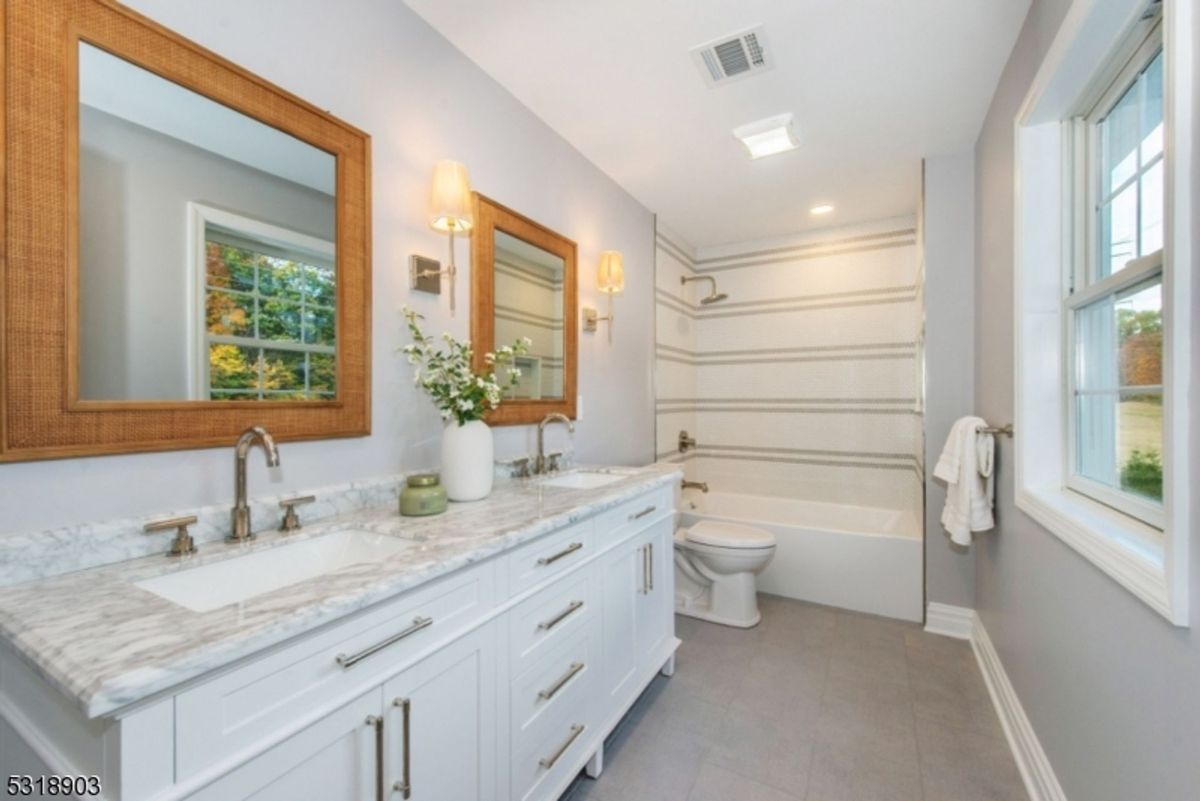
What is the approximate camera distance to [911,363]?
3.34 metres

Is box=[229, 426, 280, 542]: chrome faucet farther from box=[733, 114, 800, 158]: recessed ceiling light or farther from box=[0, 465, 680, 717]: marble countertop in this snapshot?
box=[733, 114, 800, 158]: recessed ceiling light

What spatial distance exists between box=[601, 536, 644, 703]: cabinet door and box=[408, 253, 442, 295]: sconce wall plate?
107cm

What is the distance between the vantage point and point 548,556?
4.43ft

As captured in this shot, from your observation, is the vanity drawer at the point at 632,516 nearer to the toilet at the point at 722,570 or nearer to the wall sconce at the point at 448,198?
the toilet at the point at 722,570

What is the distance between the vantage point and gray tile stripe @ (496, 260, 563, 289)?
6.64 ft

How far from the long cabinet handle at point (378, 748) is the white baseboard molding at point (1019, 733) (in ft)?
5.61

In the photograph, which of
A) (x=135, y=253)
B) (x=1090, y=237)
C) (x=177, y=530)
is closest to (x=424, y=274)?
(x=135, y=253)

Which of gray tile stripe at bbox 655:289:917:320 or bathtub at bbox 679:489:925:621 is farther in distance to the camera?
gray tile stripe at bbox 655:289:917:320

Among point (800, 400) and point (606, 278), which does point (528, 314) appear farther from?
point (800, 400)

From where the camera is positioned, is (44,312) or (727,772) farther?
(727,772)

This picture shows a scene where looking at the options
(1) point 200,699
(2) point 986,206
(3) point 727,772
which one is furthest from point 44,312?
(2) point 986,206

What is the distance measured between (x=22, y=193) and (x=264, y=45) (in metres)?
0.66

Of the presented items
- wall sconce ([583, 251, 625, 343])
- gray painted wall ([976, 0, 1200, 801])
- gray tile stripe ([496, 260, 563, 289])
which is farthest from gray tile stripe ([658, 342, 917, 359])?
gray tile stripe ([496, 260, 563, 289])

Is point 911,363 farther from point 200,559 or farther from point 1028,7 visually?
point 200,559
